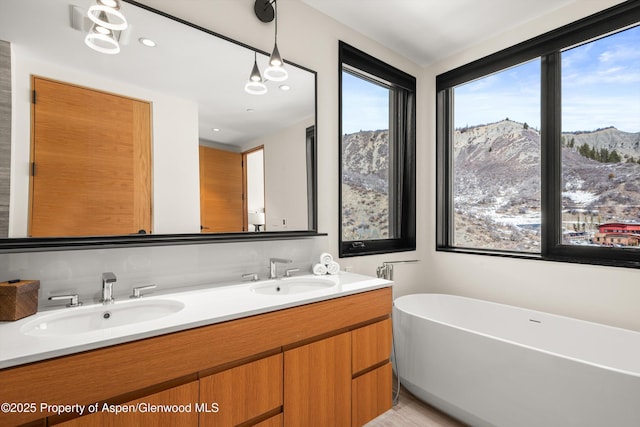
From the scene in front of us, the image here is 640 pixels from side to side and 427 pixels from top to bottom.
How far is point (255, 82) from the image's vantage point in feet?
6.02

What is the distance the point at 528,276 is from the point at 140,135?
8.70 feet

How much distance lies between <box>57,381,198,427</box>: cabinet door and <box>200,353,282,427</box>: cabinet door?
4 centimetres

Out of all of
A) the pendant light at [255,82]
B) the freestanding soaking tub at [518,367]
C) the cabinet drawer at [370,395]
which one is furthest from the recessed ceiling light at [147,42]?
the freestanding soaking tub at [518,367]

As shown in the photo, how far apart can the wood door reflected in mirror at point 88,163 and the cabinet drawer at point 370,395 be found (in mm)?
1348

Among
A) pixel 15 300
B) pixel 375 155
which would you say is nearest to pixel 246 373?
pixel 15 300

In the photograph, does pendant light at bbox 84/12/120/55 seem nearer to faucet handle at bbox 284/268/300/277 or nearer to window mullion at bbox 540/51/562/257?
faucet handle at bbox 284/268/300/277

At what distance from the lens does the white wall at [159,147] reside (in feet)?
3.88

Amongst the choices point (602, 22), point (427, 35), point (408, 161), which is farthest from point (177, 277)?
point (602, 22)

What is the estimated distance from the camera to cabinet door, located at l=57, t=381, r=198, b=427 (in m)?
0.92

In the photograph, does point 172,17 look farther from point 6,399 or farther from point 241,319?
point 6,399

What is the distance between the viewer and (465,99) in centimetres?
281

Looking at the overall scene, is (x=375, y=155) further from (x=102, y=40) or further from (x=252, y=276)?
(x=102, y=40)

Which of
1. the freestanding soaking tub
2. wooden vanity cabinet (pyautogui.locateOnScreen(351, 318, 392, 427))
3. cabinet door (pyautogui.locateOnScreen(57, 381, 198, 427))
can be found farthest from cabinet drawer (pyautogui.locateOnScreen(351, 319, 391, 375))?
cabinet door (pyautogui.locateOnScreen(57, 381, 198, 427))

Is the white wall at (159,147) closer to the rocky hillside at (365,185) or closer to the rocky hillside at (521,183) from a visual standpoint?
the rocky hillside at (365,185)
